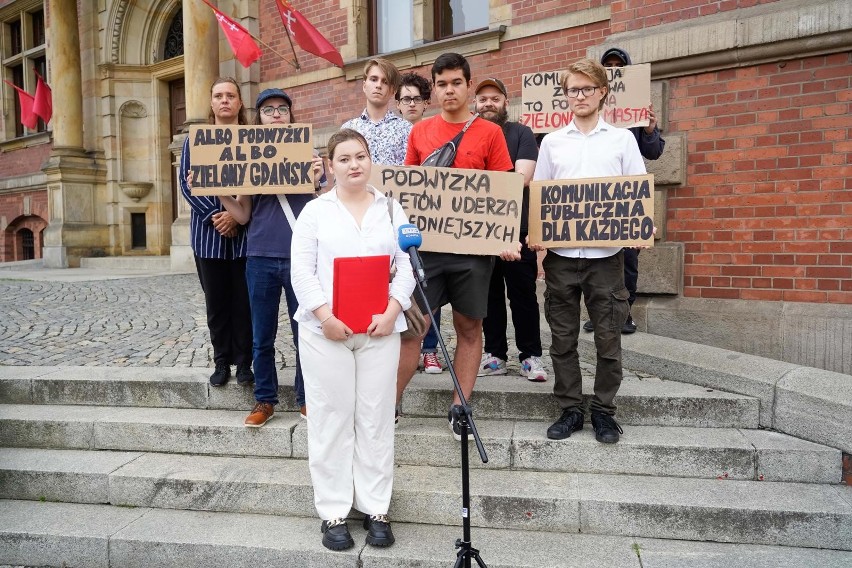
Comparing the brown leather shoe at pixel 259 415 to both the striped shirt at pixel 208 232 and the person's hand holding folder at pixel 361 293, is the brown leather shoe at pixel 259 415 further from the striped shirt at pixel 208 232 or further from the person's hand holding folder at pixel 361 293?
the person's hand holding folder at pixel 361 293

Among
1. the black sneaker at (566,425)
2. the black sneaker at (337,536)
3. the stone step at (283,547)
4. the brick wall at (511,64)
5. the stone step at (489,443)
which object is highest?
the brick wall at (511,64)

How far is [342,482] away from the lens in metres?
2.92

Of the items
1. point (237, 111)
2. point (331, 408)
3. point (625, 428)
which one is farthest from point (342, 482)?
point (237, 111)

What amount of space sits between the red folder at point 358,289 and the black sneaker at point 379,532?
90 cm

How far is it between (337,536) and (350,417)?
55 centimetres

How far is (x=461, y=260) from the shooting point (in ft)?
10.9

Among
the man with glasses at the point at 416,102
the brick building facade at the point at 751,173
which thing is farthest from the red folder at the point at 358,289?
the brick building facade at the point at 751,173

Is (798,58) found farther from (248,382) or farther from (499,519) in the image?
(248,382)

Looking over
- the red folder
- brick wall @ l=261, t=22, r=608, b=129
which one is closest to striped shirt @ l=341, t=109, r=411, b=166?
the red folder

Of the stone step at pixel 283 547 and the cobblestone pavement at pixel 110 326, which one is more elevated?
the cobblestone pavement at pixel 110 326

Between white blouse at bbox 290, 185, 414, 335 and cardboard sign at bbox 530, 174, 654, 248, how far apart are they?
106 cm

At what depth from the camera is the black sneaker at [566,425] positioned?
343 centimetres

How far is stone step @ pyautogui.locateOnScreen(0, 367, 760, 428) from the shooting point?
3.63 metres

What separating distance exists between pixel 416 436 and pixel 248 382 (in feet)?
3.90
